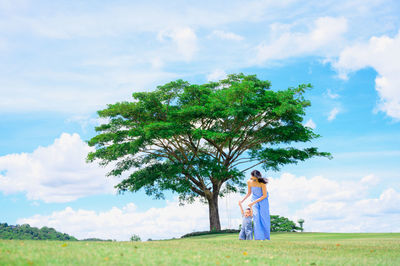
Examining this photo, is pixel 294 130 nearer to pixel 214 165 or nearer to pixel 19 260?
pixel 214 165

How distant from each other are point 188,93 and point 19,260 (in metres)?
23.6

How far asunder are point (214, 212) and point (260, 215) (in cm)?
1542

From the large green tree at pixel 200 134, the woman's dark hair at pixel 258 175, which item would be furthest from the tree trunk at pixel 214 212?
the woman's dark hair at pixel 258 175

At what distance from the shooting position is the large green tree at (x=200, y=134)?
28.3m

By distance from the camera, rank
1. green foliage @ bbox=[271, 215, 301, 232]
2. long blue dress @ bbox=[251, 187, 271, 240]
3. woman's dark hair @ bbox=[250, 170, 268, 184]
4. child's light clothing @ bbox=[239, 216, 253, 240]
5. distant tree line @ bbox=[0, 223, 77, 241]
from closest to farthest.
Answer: woman's dark hair @ bbox=[250, 170, 268, 184]
long blue dress @ bbox=[251, 187, 271, 240]
child's light clothing @ bbox=[239, 216, 253, 240]
green foliage @ bbox=[271, 215, 301, 232]
distant tree line @ bbox=[0, 223, 77, 241]

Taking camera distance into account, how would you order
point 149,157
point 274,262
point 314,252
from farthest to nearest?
point 149,157, point 314,252, point 274,262

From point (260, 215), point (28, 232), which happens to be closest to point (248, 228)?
point (260, 215)

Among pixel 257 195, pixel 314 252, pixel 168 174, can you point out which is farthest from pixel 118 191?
pixel 314 252

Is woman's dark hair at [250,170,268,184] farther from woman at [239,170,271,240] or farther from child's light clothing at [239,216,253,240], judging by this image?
child's light clothing at [239,216,253,240]

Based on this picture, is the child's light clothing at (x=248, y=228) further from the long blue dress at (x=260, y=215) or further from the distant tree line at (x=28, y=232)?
the distant tree line at (x=28, y=232)

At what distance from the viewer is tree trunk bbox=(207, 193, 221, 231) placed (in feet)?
101

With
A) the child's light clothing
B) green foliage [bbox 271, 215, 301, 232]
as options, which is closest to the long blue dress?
the child's light clothing

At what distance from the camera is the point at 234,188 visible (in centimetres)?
3253

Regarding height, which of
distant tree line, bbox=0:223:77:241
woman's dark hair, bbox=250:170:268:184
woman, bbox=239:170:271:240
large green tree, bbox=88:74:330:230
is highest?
large green tree, bbox=88:74:330:230
